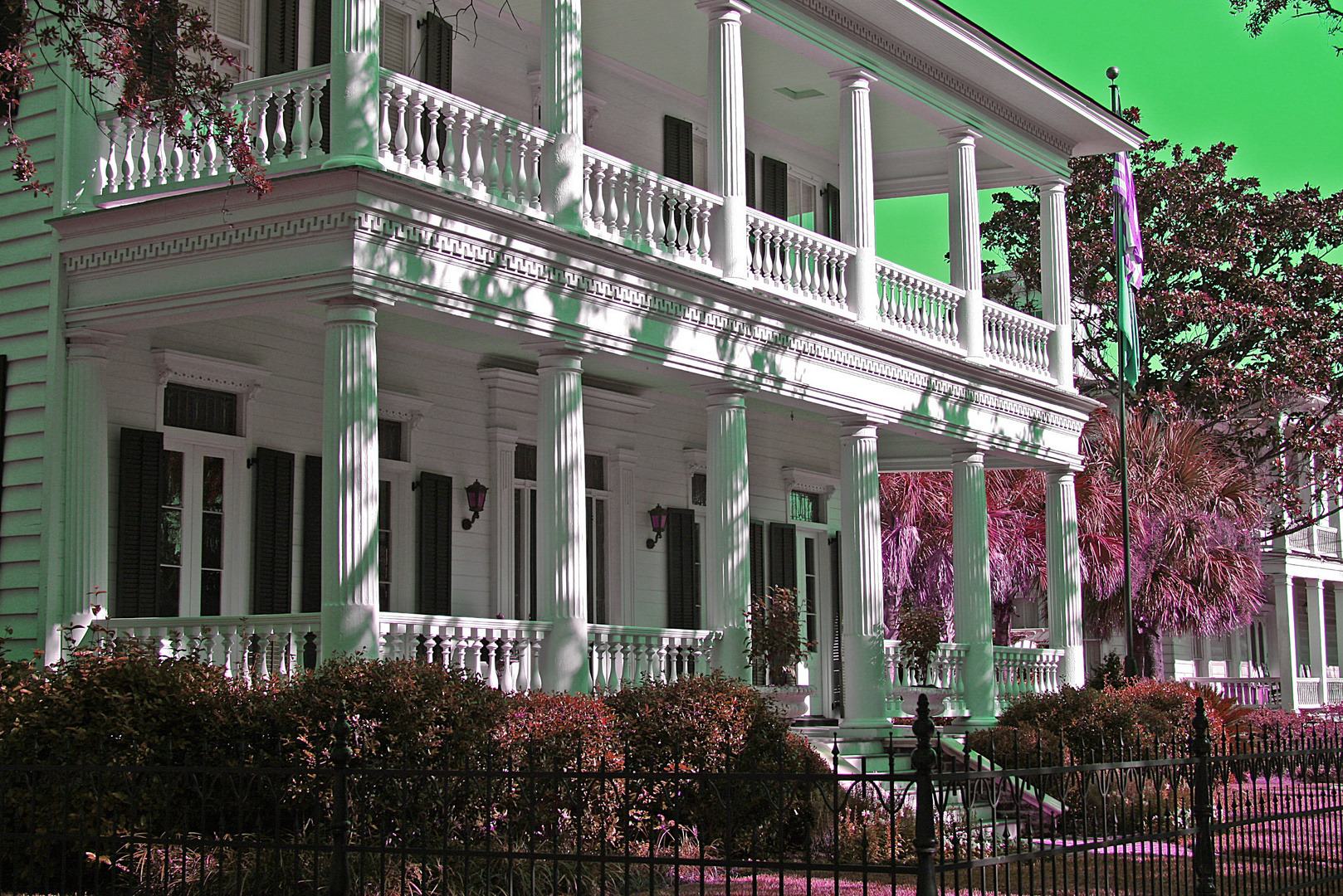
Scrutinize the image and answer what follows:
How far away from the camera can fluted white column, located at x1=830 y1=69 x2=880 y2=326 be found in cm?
1783

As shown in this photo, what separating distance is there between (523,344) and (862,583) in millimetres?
5823

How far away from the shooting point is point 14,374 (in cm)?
1348

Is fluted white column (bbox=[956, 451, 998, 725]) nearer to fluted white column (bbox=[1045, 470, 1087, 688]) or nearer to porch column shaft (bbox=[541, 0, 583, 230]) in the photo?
fluted white column (bbox=[1045, 470, 1087, 688])

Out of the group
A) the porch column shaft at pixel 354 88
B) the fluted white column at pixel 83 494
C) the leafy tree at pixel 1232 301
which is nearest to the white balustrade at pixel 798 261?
the porch column shaft at pixel 354 88

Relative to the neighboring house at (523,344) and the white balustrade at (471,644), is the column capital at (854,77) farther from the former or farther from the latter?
the white balustrade at (471,644)

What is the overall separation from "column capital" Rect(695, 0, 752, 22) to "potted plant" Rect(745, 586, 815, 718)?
6088 mm

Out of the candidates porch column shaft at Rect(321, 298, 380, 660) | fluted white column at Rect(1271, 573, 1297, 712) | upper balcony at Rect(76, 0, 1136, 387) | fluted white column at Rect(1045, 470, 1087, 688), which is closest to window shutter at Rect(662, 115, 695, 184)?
upper balcony at Rect(76, 0, 1136, 387)

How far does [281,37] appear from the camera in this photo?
14750 mm

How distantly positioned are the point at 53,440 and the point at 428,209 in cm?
386

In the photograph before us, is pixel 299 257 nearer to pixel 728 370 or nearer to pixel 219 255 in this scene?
pixel 219 255

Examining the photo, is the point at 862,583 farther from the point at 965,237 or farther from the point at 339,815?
the point at 339,815

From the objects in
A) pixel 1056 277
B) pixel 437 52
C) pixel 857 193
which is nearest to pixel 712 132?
pixel 857 193

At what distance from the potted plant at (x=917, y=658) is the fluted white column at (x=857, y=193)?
12.2 feet

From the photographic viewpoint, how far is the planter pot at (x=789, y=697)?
15.9m
